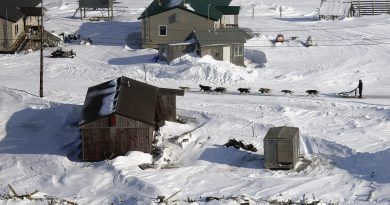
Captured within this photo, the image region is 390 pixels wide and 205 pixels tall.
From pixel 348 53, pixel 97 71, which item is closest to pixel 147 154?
pixel 97 71

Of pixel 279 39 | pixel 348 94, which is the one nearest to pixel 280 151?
pixel 348 94

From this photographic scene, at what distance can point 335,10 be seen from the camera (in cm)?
7100

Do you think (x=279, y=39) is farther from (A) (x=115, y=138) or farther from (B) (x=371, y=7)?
(A) (x=115, y=138)

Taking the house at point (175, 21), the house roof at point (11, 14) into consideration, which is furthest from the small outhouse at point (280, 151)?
the house roof at point (11, 14)

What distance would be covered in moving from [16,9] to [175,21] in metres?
13.3

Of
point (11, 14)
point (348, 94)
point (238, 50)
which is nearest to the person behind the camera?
point (348, 94)

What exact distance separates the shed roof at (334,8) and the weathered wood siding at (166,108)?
32.7 metres

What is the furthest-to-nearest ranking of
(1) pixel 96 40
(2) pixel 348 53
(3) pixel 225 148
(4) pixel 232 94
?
1. (1) pixel 96 40
2. (2) pixel 348 53
3. (4) pixel 232 94
4. (3) pixel 225 148

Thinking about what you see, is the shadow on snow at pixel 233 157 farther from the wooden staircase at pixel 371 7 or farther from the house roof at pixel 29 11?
the wooden staircase at pixel 371 7

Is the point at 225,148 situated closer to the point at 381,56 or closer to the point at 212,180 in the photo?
the point at 212,180

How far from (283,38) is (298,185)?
30.3 meters

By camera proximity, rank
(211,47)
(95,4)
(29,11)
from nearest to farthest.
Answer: (211,47) → (29,11) → (95,4)

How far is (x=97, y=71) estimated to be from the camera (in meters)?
54.6

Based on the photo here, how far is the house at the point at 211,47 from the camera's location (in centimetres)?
5519
